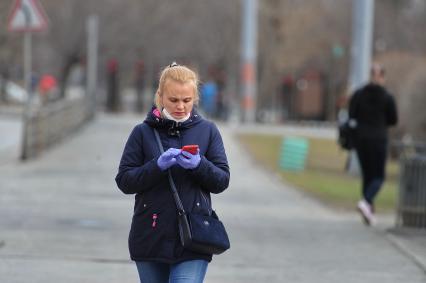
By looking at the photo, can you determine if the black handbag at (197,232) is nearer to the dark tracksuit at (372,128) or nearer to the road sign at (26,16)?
the dark tracksuit at (372,128)

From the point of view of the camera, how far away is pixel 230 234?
11.6 metres

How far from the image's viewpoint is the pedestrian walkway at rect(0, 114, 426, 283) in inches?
357

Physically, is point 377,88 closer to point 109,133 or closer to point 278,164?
point 278,164

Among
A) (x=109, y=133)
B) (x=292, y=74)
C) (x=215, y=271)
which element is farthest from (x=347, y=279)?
(x=292, y=74)

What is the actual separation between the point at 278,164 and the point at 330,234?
39.1ft

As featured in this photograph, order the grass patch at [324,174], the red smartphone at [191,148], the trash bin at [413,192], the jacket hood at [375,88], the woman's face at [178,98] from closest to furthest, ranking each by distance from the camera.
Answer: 1. the red smartphone at [191,148]
2. the woman's face at [178,98]
3. the trash bin at [413,192]
4. the jacket hood at [375,88]
5. the grass patch at [324,174]

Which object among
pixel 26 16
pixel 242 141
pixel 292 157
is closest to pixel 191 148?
pixel 26 16

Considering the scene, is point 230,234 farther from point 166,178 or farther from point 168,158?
point 168,158

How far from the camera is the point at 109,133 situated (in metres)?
31.3

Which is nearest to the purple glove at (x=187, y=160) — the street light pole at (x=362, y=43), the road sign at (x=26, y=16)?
the road sign at (x=26, y=16)

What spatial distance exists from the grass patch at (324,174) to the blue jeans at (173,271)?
10.0 metres

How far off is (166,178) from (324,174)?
1733 centimetres

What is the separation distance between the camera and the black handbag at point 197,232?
5.18 meters

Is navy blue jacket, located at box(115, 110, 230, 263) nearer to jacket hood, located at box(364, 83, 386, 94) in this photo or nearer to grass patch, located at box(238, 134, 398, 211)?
jacket hood, located at box(364, 83, 386, 94)
